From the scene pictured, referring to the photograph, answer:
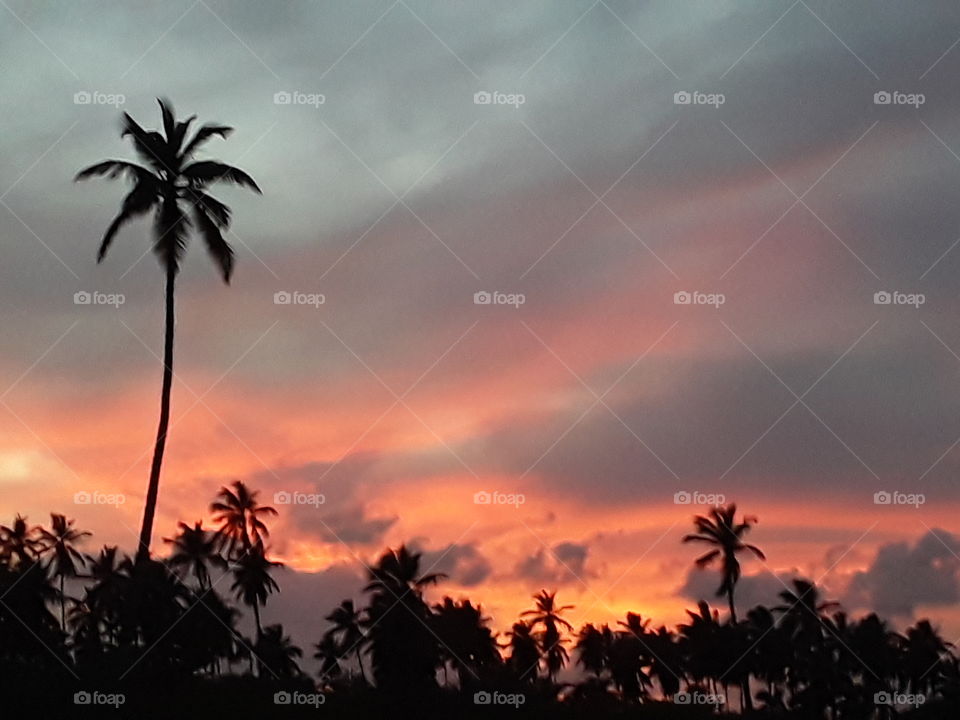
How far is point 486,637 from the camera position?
269 feet

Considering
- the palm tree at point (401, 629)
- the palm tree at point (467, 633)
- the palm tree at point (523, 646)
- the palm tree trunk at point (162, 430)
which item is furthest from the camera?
the palm tree at point (523, 646)

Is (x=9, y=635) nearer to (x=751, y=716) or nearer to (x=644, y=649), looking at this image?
(x=751, y=716)

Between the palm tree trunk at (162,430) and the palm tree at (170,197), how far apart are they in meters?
0.04

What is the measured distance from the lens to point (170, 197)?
43.8m

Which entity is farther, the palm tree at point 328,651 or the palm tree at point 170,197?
the palm tree at point 328,651

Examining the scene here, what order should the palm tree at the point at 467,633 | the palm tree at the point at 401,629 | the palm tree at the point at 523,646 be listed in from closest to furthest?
the palm tree at the point at 401,629 → the palm tree at the point at 467,633 → the palm tree at the point at 523,646

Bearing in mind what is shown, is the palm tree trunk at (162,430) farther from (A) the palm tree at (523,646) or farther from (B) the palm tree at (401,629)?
(A) the palm tree at (523,646)

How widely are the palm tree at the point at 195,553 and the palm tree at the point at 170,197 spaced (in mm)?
21673

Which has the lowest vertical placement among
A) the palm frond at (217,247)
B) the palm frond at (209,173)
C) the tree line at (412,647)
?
the tree line at (412,647)

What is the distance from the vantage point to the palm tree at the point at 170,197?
43.3 m

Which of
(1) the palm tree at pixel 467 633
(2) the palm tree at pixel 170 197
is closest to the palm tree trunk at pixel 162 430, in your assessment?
(2) the palm tree at pixel 170 197

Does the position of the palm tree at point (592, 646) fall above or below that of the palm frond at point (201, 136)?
below

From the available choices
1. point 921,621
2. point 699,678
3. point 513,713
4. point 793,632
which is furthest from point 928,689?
point 513,713

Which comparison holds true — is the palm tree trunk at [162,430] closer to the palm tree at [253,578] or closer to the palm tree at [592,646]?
the palm tree at [253,578]
